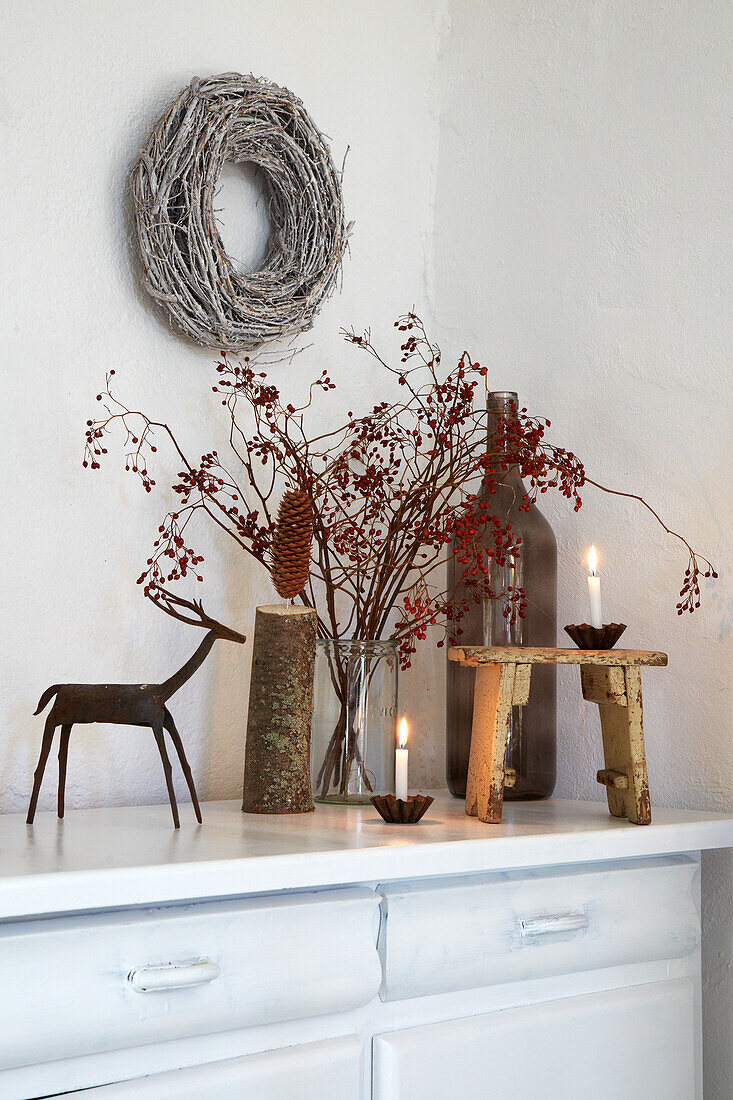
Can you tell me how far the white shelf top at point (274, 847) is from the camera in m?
0.72

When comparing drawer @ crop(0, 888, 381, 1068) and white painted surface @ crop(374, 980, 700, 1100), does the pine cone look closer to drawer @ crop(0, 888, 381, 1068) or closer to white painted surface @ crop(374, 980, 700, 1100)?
drawer @ crop(0, 888, 381, 1068)

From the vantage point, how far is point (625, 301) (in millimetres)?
1299

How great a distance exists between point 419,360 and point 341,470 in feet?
1.01

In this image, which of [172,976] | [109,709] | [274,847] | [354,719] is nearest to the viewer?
[172,976]

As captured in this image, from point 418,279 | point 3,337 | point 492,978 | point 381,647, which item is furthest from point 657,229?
point 492,978

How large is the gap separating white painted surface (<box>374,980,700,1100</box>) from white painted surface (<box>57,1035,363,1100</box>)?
0.12 ft

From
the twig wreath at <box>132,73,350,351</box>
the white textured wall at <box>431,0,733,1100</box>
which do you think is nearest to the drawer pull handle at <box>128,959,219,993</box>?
the white textured wall at <box>431,0,733,1100</box>

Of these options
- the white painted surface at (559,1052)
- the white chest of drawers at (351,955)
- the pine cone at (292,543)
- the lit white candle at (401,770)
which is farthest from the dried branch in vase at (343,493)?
the white painted surface at (559,1052)

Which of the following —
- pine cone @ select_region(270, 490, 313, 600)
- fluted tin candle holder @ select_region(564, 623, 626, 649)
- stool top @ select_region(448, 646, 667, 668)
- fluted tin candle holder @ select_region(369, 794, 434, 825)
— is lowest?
fluted tin candle holder @ select_region(369, 794, 434, 825)

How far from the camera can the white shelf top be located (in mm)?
716

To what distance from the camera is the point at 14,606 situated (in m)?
1.11

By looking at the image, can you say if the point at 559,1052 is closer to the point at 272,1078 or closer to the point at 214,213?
the point at 272,1078

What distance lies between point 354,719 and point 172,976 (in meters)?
0.45

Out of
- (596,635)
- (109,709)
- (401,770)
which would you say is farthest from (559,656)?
(109,709)
